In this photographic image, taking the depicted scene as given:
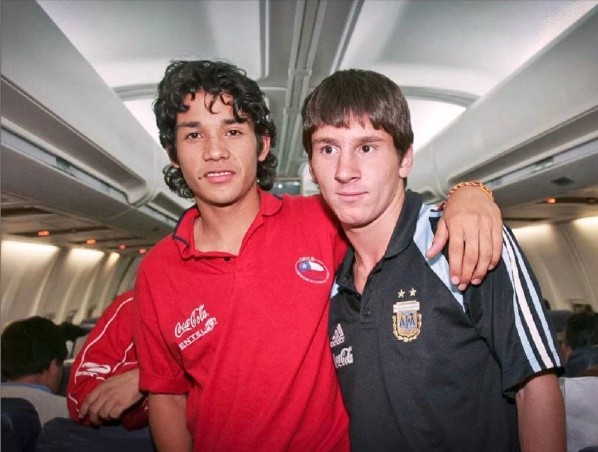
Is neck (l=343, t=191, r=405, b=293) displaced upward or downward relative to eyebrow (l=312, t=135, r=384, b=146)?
downward

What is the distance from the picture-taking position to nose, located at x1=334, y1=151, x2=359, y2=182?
5.71 ft

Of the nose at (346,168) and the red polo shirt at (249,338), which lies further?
the red polo shirt at (249,338)

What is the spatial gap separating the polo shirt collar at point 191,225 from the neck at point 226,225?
0.05 metres

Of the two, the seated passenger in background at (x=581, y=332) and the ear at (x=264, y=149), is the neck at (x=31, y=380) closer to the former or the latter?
the ear at (x=264, y=149)

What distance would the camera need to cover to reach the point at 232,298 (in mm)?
1959

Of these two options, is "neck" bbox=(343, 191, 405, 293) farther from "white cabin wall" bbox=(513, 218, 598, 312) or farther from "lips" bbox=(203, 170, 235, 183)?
"white cabin wall" bbox=(513, 218, 598, 312)

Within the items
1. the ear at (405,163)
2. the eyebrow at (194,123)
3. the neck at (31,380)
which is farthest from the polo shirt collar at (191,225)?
the neck at (31,380)

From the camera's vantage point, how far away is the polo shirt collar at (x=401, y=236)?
1731 millimetres

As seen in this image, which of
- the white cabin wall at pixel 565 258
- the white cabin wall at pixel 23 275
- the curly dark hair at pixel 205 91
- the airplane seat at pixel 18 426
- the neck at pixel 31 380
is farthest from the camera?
the white cabin wall at pixel 565 258

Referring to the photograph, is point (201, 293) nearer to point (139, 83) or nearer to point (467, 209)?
point (467, 209)

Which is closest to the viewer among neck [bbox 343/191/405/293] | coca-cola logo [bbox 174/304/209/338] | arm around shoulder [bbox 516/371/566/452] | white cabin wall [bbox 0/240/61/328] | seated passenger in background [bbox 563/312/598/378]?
arm around shoulder [bbox 516/371/566/452]

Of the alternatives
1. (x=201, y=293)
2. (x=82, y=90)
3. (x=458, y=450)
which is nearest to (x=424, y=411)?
(x=458, y=450)

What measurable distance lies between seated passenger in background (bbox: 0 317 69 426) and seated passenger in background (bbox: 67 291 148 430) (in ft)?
6.74

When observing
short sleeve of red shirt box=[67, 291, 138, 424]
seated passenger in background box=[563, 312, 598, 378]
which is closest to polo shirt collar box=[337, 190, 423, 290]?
short sleeve of red shirt box=[67, 291, 138, 424]
